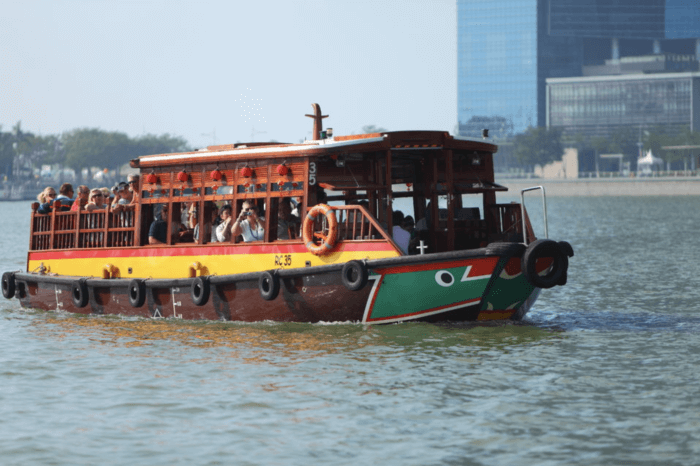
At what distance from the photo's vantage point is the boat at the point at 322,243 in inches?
553

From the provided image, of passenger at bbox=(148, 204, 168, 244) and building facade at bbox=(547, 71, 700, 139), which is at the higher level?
building facade at bbox=(547, 71, 700, 139)

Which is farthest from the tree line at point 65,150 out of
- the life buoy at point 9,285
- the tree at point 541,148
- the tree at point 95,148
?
the life buoy at point 9,285

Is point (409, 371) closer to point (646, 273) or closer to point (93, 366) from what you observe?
point (93, 366)

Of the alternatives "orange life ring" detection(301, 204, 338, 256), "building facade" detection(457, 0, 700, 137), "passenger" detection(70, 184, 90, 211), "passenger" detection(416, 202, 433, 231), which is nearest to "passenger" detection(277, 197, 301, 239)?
"orange life ring" detection(301, 204, 338, 256)

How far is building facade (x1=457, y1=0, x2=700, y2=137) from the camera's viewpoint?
184 metres

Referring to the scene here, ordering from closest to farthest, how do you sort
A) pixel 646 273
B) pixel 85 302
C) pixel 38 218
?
pixel 85 302
pixel 38 218
pixel 646 273

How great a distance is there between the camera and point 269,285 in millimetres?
14953

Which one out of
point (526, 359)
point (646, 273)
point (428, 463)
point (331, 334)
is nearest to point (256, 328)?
point (331, 334)

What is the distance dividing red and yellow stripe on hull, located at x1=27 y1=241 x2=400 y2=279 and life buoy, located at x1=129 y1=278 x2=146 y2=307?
23 cm

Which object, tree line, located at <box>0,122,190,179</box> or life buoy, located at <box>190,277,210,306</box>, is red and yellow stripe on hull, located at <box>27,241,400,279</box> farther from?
tree line, located at <box>0,122,190,179</box>

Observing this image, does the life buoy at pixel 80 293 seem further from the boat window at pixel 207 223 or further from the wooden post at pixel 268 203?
the wooden post at pixel 268 203

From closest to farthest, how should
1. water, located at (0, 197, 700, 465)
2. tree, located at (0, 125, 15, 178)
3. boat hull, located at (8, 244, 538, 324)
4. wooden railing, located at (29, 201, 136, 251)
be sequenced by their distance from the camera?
water, located at (0, 197, 700, 465), boat hull, located at (8, 244, 538, 324), wooden railing, located at (29, 201, 136, 251), tree, located at (0, 125, 15, 178)

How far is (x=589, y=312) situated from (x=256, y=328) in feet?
21.8

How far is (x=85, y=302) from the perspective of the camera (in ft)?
57.9
